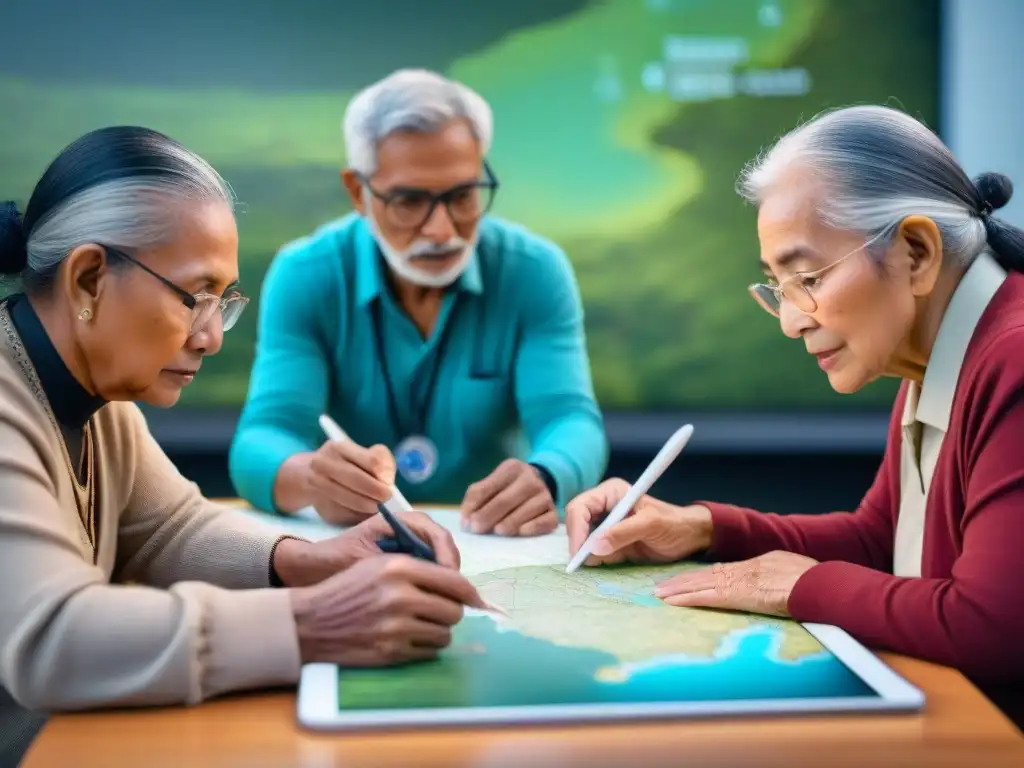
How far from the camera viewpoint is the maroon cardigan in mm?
1245

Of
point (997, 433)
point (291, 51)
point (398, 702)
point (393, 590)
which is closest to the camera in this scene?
point (398, 702)

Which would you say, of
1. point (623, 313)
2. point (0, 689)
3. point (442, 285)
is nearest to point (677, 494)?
point (623, 313)

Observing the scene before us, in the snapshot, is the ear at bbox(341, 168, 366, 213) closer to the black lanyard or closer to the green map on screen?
the black lanyard

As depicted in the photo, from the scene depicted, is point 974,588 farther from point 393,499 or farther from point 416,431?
point 416,431

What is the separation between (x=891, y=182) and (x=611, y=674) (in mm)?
767

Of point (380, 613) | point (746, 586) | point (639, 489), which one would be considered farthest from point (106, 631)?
point (639, 489)

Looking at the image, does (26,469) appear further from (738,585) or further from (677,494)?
(677,494)

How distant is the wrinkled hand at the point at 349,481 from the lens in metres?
1.94

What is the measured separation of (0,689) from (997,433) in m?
1.22

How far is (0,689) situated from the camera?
1399 millimetres

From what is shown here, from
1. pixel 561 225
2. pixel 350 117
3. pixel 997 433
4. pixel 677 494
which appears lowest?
pixel 677 494

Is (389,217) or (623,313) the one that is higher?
(389,217)

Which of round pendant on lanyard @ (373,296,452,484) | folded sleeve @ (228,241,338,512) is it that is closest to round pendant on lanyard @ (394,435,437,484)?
round pendant on lanyard @ (373,296,452,484)

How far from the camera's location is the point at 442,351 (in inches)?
102
